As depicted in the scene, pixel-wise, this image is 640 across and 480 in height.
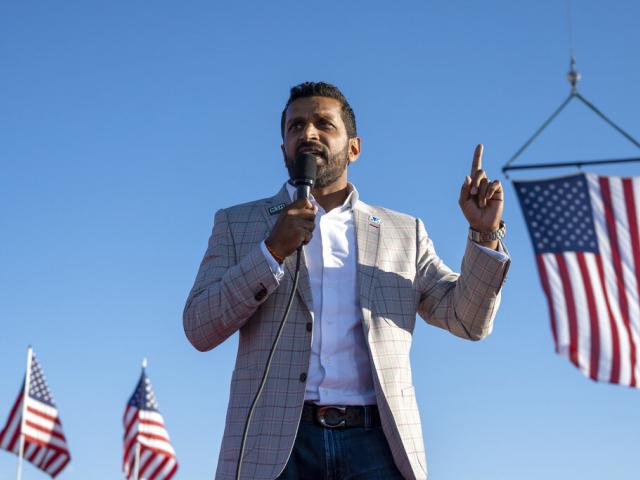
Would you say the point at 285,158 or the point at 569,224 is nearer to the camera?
the point at 285,158

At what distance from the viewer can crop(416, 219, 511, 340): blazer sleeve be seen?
464 centimetres

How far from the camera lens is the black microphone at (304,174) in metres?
4.48

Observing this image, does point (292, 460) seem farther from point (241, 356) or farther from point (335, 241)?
point (335, 241)

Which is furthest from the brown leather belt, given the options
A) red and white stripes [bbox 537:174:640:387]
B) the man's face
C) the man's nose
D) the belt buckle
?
red and white stripes [bbox 537:174:640:387]

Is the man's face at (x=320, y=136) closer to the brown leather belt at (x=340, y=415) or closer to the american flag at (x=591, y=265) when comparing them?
the brown leather belt at (x=340, y=415)

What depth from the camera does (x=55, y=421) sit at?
81.4 feet

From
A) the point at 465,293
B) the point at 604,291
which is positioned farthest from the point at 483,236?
the point at 604,291

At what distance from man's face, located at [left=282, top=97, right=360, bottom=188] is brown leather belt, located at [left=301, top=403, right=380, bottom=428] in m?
1.19

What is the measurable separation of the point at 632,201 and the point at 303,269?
275cm

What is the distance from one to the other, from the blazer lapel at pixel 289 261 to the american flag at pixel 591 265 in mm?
1708

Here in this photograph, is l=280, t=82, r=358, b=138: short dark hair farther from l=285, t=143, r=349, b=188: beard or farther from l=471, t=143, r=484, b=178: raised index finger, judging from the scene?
l=471, t=143, r=484, b=178: raised index finger

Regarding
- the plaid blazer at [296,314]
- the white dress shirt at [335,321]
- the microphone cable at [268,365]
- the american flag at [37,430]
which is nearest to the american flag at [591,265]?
the plaid blazer at [296,314]

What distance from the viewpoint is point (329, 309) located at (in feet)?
15.1

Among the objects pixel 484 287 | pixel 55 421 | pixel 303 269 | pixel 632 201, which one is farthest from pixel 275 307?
pixel 55 421
